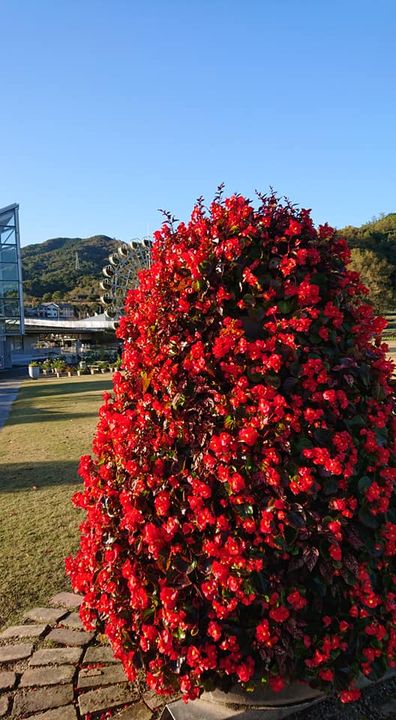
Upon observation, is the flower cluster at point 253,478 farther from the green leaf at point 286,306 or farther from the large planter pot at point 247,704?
the large planter pot at point 247,704

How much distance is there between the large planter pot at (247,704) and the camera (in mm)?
2225

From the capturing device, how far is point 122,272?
3638cm

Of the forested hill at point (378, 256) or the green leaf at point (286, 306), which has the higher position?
the forested hill at point (378, 256)

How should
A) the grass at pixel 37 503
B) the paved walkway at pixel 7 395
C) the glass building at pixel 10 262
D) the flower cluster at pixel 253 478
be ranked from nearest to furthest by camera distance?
the flower cluster at pixel 253 478 < the grass at pixel 37 503 < the paved walkway at pixel 7 395 < the glass building at pixel 10 262

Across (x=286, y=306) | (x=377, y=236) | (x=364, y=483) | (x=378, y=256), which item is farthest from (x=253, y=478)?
(x=377, y=236)

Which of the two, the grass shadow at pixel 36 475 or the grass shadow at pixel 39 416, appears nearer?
the grass shadow at pixel 36 475

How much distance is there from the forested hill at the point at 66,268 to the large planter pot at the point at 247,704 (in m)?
73.5

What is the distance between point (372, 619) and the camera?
2.10 metres

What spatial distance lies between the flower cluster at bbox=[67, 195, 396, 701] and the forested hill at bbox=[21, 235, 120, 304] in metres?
73.1

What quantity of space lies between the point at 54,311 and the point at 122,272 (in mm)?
41138

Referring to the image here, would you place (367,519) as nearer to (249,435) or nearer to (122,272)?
(249,435)

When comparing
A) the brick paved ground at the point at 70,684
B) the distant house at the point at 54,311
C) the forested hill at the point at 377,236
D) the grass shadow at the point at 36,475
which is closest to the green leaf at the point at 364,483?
the brick paved ground at the point at 70,684

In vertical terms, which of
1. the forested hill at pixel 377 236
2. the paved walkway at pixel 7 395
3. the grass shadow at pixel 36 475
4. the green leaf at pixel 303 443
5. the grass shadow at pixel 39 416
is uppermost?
the forested hill at pixel 377 236

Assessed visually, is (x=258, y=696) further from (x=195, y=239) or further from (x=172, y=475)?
(x=195, y=239)
